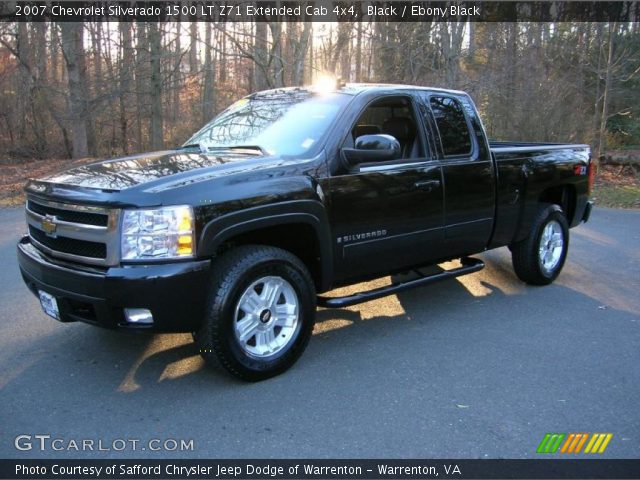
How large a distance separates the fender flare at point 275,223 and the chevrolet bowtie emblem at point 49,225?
1.03 m

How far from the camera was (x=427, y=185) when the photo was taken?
4770 millimetres

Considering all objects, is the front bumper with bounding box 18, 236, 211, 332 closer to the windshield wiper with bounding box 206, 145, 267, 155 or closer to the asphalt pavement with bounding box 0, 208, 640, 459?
the asphalt pavement with bounding box 0, 208, 640, 459

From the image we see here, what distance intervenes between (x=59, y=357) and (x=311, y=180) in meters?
2.29

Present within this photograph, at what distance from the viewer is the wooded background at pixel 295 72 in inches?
664

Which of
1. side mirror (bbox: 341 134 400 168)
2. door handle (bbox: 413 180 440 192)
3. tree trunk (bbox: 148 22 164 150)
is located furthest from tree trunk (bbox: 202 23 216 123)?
side mirror (bbox: 341 134 400 168)

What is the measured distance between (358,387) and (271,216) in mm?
1274

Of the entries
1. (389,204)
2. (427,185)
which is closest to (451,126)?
(427,185)

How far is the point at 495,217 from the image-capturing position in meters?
5.47

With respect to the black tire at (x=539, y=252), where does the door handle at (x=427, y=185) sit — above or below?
above

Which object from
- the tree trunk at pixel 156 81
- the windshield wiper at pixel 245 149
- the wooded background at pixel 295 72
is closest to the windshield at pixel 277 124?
the windshield wiper at pixel 245 149

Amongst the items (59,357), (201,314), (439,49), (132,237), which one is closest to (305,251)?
(201,314)

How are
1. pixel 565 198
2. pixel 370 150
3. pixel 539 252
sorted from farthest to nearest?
pixel 565 198
pixel 539 252
pixel 370 150

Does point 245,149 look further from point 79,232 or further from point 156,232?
point 79,232

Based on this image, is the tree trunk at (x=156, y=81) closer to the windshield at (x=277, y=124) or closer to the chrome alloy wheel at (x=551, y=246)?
the windshield at (x=277, y=124)
